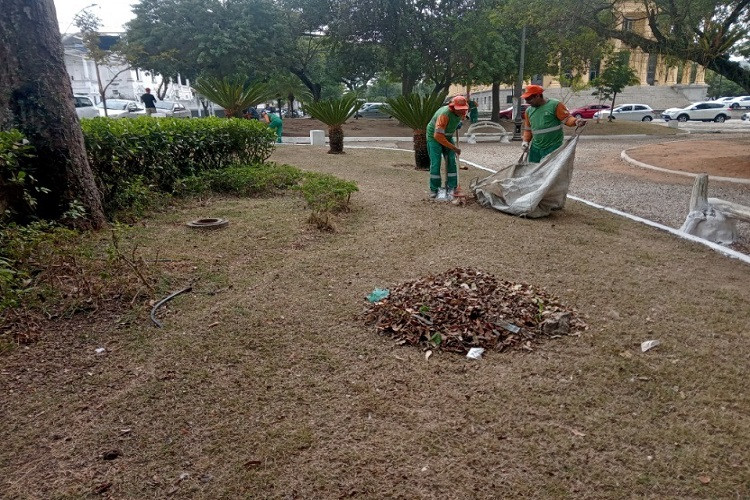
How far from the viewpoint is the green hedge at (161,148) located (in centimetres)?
641

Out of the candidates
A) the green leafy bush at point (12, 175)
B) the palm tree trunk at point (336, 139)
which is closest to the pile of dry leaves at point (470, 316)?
the green leafy bush at point (12, 175)

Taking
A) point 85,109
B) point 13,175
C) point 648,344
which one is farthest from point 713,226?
point 85,109

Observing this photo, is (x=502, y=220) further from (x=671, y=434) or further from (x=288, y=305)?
(x=671, y=434)

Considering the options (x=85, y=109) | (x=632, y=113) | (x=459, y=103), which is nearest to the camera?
(x=459, y=103)

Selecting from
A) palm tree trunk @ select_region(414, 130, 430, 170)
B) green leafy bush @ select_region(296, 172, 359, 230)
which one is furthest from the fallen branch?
palm tree trunk @ select_region(414, 130, 430, 170)

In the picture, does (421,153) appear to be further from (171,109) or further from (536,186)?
(171,109)

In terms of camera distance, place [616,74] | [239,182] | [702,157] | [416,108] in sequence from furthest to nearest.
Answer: [616,74], [702,157], [416,108], [239,182]

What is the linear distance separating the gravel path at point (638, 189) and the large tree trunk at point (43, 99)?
6.81 meters

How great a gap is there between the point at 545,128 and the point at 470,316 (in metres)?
4.46

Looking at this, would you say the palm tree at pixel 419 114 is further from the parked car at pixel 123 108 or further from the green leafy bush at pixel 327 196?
the parked car at pixel 123 108

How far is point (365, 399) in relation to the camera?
274 cm

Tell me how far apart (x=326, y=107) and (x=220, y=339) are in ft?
42.5

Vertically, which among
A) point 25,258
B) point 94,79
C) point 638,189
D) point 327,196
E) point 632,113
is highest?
point 94,79

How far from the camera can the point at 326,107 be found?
15.4 meters
